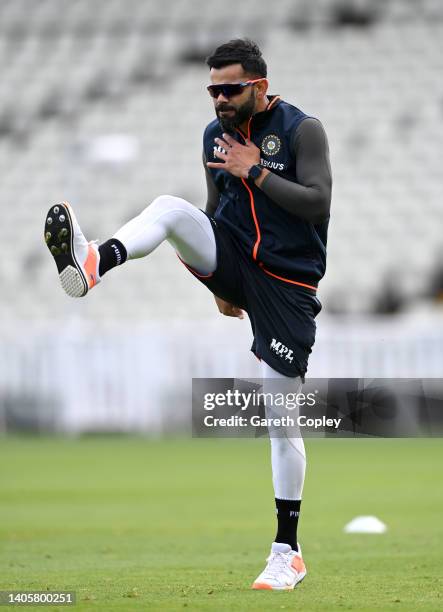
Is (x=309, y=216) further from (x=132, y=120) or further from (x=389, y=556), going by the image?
(x=132, y=120)

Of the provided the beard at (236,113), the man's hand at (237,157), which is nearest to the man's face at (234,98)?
the beard at (236,113)

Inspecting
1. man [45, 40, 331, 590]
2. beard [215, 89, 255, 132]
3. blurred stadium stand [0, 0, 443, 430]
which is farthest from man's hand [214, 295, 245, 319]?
blurred stadium stand [0, 0, 443, 430]

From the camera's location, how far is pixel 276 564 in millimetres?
5145

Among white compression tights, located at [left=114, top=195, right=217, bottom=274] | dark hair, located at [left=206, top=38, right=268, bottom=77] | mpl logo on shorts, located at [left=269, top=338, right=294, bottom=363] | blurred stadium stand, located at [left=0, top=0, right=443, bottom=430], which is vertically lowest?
mpl logo on shorts, located at [left=269, top=338, right=294, bottom=363]

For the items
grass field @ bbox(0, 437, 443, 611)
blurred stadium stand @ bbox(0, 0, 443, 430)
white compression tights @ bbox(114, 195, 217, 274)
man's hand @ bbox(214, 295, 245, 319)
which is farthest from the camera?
blurred stadium stand @ bbox(0, 0, 443, 430)

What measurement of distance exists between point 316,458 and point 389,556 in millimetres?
7639

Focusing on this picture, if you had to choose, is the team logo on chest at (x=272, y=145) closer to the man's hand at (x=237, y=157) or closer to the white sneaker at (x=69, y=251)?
the man's hand at (x=237, y=157)

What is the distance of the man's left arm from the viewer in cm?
495

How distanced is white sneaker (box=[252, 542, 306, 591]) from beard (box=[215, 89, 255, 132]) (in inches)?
68.1

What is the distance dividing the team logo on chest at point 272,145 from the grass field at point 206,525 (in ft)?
5.74

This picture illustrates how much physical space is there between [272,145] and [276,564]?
1.70 m

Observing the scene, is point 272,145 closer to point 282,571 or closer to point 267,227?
point 267,227

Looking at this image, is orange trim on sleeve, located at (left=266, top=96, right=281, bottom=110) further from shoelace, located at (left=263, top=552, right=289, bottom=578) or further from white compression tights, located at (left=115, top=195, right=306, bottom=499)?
shoelace, located at (left=263, top=552, right=289, bottom=578)

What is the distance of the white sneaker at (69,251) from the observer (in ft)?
15.2
